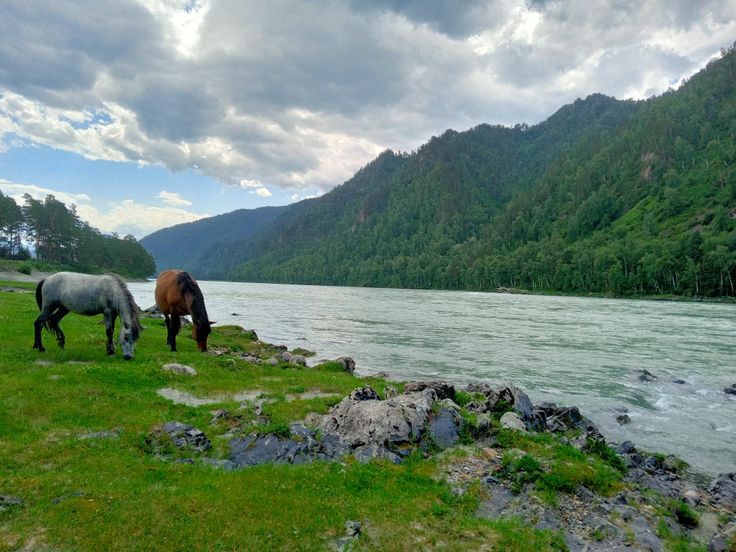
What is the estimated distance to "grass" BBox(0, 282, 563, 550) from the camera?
7.98 metres

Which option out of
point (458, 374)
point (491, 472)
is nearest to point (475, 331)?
point (458, 374)

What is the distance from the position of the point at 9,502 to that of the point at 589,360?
127ft

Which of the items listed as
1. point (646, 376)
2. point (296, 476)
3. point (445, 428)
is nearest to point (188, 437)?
point (296, 476)

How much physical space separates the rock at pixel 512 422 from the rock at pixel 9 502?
1351cm

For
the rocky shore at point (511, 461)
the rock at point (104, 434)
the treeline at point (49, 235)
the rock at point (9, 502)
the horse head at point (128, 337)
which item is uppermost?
the treeline at point (49, 235)

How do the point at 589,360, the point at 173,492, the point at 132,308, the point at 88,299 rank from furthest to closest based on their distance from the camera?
the point at 589,360, the point at 132,308, the point at 88,299, the point at 173,492

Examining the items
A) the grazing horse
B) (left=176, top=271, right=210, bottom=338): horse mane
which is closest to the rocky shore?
the grazing horse

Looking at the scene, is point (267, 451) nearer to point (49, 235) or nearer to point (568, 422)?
point (568, 422)

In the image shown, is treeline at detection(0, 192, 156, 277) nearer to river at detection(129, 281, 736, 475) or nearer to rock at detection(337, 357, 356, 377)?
river at detection(129, 281, 736, 475)

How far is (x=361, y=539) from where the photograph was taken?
8.52 m

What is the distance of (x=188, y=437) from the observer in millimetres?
12453

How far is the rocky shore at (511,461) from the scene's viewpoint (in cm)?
1015

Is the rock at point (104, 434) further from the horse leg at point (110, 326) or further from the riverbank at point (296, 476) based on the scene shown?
the horse leg at point (110, 326)

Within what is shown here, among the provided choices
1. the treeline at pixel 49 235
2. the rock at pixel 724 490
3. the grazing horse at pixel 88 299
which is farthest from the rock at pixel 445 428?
the treeline at pixel 49 235
